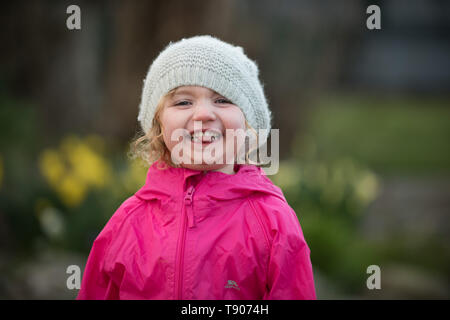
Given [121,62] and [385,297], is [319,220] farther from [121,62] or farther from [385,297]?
[121,62]

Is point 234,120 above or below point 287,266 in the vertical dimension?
above

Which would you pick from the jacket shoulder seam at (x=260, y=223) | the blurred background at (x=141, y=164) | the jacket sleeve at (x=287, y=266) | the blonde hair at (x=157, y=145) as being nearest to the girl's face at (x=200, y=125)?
the blonde hair at (x=157, y=145)

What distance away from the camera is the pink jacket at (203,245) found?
1.91m

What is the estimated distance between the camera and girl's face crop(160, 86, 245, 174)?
6.70 ft

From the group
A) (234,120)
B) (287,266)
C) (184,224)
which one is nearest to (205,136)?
(234,120)

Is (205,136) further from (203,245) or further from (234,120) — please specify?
(203,245)

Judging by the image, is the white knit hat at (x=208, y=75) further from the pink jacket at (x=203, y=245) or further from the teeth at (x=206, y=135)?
the pink jacket at (x=203, y=245)

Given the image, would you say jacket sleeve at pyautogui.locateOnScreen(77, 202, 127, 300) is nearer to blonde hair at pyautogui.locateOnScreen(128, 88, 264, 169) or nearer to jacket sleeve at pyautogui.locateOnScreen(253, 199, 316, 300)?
blonde hair at pyautogui.locateOnScreen(128, 88, 264, 169)

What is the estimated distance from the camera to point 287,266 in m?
1.90

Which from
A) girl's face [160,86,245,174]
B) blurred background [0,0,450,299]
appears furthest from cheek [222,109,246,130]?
blurred background [0,0,450,299]

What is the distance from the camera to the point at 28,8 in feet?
21.0

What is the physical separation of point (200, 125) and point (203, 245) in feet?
1.66

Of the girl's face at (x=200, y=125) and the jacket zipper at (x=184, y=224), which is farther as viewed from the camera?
the girl's face at (x=200, y=125)

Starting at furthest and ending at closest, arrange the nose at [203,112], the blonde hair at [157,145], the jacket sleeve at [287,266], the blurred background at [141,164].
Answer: the blurred background at [141,164] < the blonde hair at [157,145] < the nose at [203,112] < the jacket sleeve at [287,266]
